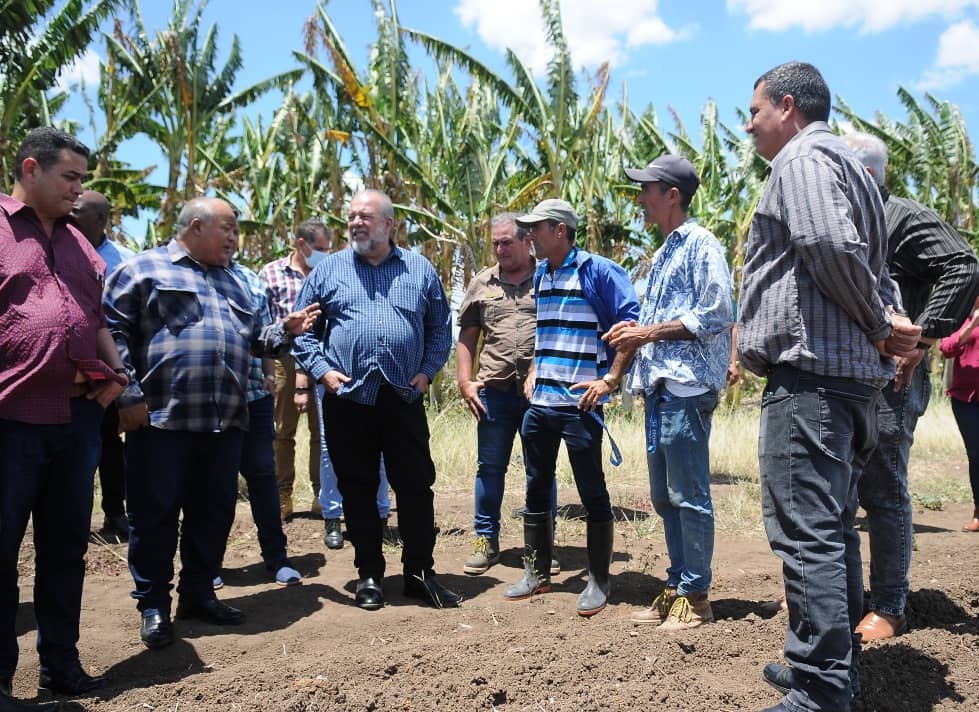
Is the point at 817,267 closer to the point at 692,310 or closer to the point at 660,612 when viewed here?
the point at 692,310

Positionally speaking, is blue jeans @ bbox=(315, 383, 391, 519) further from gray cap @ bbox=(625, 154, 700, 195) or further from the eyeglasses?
gray cap @ bbox=(625, 154, 700, 195)

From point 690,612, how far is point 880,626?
82cm

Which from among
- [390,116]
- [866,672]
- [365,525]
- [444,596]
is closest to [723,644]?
[866,672]

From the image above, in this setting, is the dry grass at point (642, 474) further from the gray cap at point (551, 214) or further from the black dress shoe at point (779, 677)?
the black dress shoe at point (779, 677)

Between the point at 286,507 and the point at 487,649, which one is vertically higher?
the point at 286,507

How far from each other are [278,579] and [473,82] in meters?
10.6

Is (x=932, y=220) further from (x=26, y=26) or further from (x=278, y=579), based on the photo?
(x=26, y=26)

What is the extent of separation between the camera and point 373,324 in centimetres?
454

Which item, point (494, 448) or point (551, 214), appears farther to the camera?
point (494, 448)

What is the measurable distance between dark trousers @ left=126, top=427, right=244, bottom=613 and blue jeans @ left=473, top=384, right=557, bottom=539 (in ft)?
5.46

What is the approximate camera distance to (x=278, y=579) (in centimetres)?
517

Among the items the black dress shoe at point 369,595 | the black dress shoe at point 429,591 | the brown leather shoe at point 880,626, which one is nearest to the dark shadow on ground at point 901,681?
the brown leather shoe at point 880,626

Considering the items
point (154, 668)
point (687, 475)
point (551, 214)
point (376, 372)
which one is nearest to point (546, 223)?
point (551, 214)

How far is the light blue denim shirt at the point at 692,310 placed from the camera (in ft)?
12.7
